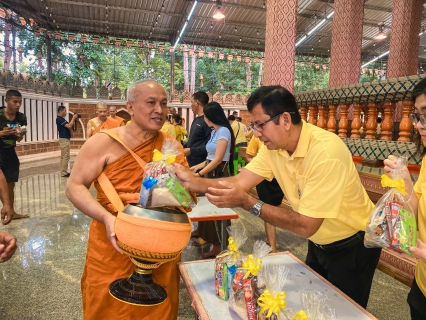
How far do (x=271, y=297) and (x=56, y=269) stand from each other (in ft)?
9.42

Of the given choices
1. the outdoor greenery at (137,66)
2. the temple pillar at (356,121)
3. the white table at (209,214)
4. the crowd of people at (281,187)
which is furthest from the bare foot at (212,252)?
the outdoor greenery at (137,66)

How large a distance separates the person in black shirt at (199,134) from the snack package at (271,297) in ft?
9.26

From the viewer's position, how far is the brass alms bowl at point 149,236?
1227 millimetres

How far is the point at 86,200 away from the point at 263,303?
3.35 ft

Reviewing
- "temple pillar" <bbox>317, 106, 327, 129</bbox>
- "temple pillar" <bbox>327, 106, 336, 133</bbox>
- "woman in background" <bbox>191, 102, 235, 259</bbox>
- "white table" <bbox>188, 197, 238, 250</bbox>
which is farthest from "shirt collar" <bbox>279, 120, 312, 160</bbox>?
"temple pillar" <bbox>317, 106, 327, 129</bbox>

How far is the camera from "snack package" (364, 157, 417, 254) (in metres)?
1.20

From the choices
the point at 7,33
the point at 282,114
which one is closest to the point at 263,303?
the point at 282,114

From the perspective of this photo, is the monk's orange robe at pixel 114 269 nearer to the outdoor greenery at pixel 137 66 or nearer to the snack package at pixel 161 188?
the snack package at pixel 161 188

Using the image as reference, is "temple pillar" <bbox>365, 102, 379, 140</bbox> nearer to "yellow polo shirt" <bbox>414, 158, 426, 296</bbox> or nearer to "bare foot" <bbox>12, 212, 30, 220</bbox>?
"yellow polo shirt" <bbox>414, 158, 426, 296</bbox>

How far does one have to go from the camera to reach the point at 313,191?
1.41 meters

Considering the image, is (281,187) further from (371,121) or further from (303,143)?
(371,121)

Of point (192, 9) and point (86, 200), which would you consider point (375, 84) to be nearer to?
point (86, 200)

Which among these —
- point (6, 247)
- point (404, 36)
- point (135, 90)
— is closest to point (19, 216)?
point (6, 247)

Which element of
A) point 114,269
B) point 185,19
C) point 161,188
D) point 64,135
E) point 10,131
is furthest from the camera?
point 185,19
